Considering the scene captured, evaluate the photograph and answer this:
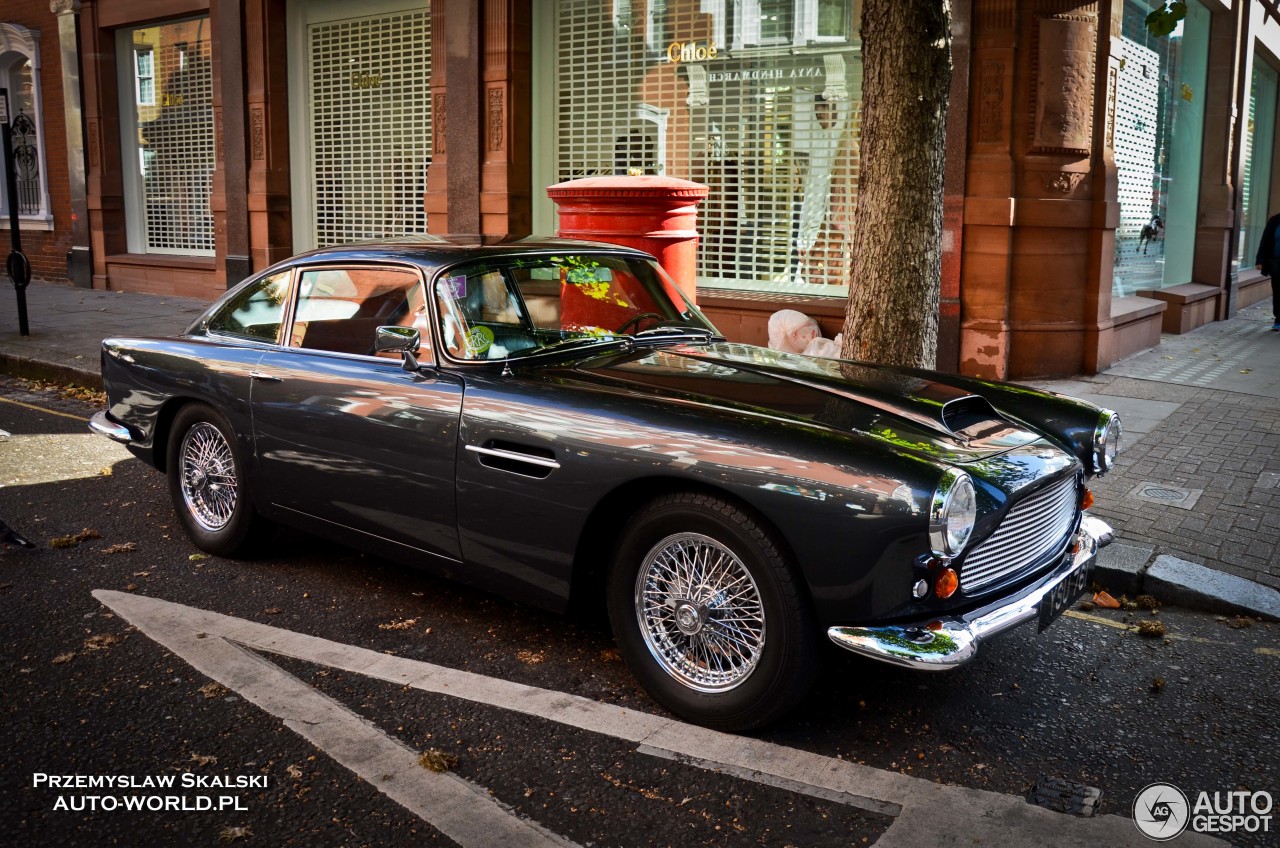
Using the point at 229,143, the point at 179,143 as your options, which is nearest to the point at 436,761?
the point at 229,143

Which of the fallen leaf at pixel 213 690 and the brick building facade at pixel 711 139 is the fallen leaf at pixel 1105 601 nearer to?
the fallen leaf at pixel 213 690

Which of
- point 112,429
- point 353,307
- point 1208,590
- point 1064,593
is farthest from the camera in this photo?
point 112,429

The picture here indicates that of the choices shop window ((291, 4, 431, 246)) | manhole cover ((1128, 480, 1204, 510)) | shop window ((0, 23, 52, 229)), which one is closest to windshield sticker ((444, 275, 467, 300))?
manhole cover ((1128, 480, 1204, 510))

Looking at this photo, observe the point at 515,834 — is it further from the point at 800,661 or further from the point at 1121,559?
the point at 1121,559

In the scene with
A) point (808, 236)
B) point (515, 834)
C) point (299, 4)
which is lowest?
point (515, 834)

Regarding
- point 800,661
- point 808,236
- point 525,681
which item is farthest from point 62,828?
point 808,236

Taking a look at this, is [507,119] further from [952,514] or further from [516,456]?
[952,514]

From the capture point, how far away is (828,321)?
35.5 feet

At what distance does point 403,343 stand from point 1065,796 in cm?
267

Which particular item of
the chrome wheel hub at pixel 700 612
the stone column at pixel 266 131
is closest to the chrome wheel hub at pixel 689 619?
the chrome wheel hub at pixel 700 612

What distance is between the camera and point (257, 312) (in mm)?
5219

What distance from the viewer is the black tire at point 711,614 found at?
11.0 feet

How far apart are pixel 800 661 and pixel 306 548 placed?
9.85ft

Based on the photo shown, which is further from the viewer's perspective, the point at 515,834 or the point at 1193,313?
the point at 1193,313
